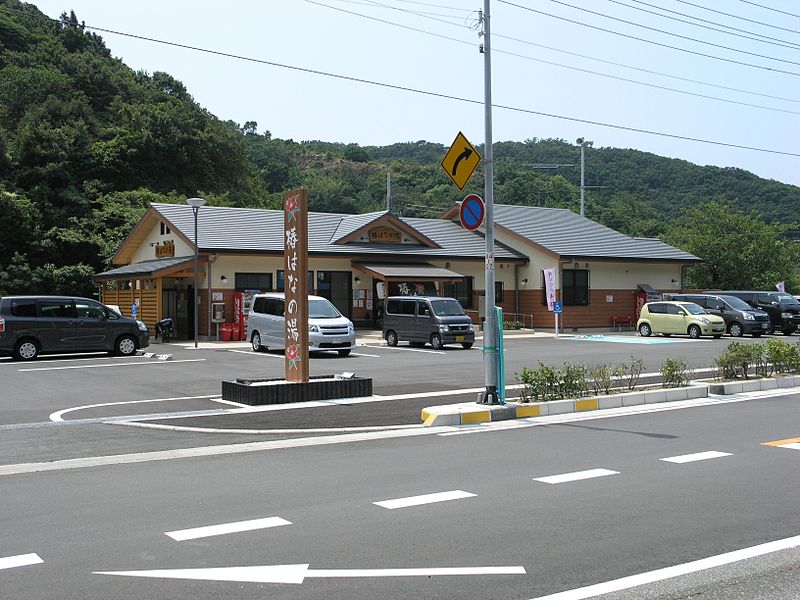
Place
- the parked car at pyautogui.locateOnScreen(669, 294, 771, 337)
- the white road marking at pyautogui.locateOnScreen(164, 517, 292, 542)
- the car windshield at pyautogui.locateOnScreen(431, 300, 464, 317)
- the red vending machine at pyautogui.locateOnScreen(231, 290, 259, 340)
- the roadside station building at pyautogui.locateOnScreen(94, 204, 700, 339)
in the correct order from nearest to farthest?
1. the white road marking at pyautogui.locateOnScreen(164, 517, 292, 542)
2. the car windshield at pyautogui.locateOnScreen(431, 300, 464, 317)
3. the red vending machine at pyautogui.locateOnScreen(231, 290, 259, 340)
4. the roadside station building at pyautogui.locateOnScreen(94, 204, 700, 339)
5. the parked car at pyautogui.locateOnScreen(669, 294, 771, 337)

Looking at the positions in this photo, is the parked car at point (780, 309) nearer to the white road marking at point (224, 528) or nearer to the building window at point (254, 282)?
the building window at point (254, 282)

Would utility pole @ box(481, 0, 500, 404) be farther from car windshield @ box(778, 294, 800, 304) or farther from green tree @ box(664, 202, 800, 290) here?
green tree @ box(664, 202, 800, 290)

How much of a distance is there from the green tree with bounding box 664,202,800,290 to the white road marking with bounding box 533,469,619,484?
45615mm

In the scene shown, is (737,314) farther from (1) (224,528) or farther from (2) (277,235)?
(1) (224,528)

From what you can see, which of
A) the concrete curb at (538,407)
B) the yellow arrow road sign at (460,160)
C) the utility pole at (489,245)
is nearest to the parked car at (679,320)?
the concrete curb at (538,407)

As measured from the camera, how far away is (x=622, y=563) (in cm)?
527

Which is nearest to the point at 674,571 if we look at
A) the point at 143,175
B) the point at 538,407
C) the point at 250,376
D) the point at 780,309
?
the point at 538,407

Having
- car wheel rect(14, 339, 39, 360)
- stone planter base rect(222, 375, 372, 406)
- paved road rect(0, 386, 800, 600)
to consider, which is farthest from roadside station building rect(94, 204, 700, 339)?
paved road rect(0, 386, 800, 600)

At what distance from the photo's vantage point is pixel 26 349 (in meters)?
23.9

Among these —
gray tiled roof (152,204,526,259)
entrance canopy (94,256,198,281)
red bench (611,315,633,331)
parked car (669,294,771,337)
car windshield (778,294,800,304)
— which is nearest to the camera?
entrance canopy (94,256,198,281)

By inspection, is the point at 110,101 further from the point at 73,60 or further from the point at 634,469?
the point at 634,469

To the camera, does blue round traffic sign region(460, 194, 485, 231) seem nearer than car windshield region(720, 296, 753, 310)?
Yes

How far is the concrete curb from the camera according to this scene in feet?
39.0

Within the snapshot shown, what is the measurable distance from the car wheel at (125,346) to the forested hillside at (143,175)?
66.2 ft
